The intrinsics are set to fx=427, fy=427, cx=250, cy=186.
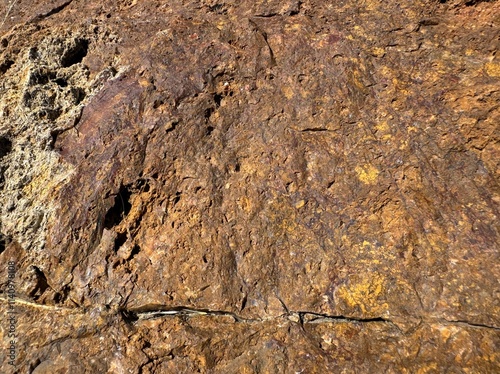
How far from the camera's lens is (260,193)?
272 centimetres

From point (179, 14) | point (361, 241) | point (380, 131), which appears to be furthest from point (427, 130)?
point (179, 14)

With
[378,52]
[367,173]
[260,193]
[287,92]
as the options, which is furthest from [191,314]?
[378,52]

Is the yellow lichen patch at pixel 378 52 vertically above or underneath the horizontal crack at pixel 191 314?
above

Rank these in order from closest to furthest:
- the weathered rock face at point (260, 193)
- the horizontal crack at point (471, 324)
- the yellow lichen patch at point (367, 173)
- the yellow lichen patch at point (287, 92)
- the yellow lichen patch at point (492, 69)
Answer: the horizontal crack at point (471, 324) → the weathered rock face at point (260, 193) → the yellow lichen patch at point (367, 173) → the yellow lichen patch at point (492, 69) → the yellow lichen patch at point (287, 92)

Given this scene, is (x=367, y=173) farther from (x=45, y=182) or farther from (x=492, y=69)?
(x=45, y=182)

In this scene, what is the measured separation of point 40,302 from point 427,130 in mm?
2624

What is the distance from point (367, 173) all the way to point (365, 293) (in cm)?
74

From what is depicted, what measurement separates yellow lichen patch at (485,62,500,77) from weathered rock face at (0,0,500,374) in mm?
12

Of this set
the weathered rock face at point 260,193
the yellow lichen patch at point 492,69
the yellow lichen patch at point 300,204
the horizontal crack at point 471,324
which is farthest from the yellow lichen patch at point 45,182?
the yellow lichen patch at point 492,69

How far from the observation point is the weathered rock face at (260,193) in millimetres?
2303

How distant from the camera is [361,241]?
8.20ft

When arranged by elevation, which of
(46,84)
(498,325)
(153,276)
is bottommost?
(498,325)

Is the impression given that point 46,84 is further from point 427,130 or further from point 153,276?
point 427,130

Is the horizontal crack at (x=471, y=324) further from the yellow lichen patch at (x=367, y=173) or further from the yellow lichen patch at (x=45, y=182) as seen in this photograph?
the yellow lichen patch at (x=45, y=182)
